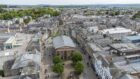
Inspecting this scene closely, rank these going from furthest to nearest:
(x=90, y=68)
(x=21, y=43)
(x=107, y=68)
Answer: (x=21, y=43), (x=90, y=68), (x=107, y=68)

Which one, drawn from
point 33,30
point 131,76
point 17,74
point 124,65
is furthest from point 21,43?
point 131,76

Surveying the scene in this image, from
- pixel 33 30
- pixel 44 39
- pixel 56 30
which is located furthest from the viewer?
pixel 56 30

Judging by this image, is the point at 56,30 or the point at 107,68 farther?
the point at 56,30

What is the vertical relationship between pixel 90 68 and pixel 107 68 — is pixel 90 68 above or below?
below

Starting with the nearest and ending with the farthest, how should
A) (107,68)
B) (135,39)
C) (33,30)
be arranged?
(107,68) → (135,39) → (33,30)

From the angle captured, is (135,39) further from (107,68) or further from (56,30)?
(56,30)

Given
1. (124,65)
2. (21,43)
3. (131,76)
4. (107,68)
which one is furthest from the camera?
(21,43)

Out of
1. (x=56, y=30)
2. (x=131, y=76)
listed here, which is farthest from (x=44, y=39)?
(x=131, y=76)

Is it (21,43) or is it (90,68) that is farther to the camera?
(21,43)

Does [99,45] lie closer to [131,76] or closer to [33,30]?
[131,76]
